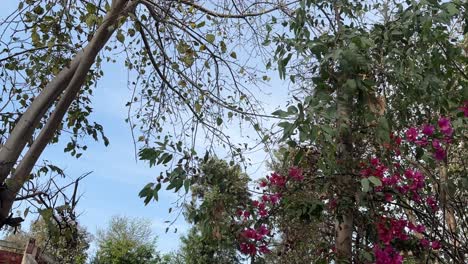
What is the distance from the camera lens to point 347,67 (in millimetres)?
2361

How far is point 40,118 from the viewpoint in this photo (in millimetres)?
3037

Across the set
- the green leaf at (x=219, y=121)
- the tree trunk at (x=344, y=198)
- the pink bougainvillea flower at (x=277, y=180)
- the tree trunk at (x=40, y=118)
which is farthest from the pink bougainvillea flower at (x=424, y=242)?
the tree trunk at (x=40, y=118)

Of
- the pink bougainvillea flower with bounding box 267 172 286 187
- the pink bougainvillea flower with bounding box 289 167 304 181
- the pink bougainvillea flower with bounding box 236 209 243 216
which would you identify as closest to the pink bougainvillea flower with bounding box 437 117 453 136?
the pink bougainvillea flower with bounding box 289 167 304 181

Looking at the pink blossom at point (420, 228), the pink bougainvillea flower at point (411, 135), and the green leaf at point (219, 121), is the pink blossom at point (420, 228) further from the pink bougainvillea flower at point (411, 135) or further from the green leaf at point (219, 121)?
the green leaf at point (219, 121)

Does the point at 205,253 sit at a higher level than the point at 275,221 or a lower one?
higher

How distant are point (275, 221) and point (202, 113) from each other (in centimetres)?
126

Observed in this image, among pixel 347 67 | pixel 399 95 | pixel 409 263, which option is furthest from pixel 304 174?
pixel 347 67

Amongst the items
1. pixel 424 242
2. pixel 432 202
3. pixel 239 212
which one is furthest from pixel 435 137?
pixel 239 212

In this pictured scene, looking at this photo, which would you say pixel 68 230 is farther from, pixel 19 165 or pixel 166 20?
pixel 166 20

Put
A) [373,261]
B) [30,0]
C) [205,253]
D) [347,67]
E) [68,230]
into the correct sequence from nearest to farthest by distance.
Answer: [347,67] < [68,230] < [373,261] < [30,0] < [205,253]

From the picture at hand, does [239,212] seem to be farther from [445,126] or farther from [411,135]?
[445,126]

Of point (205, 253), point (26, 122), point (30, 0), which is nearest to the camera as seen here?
point (26, 122)

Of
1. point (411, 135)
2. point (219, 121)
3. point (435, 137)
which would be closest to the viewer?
point (435, 137)

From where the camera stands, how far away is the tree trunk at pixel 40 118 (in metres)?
2.79
